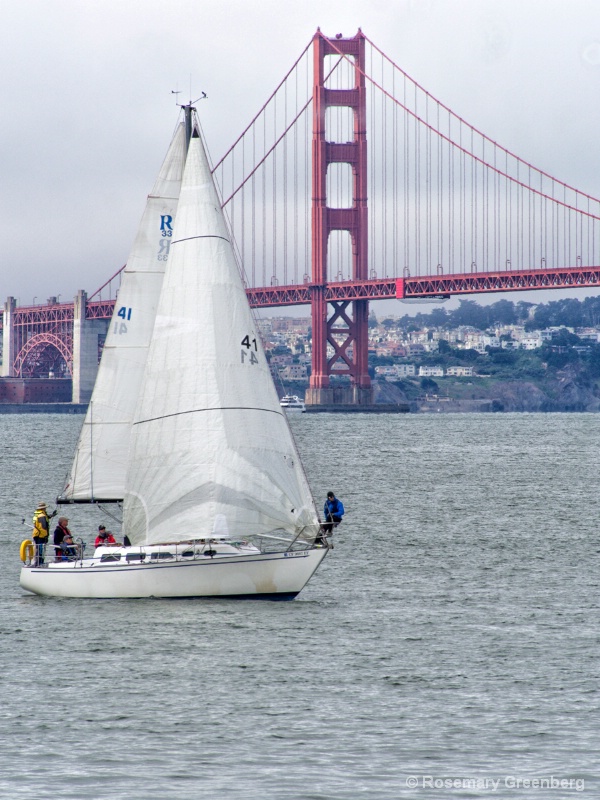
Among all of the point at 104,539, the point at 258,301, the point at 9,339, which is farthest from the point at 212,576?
the point at 9,339

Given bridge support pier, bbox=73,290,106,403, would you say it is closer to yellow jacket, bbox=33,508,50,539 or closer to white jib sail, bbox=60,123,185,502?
white jib sail, bbox=60,123,185,502

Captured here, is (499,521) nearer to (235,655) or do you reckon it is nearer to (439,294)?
(235,655)

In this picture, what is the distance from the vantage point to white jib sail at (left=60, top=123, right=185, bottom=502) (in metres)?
20.0

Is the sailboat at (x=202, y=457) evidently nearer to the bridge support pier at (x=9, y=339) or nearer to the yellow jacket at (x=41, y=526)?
the yellow jacket at (x=41, y=526)

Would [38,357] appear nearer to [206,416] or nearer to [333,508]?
[333,508]

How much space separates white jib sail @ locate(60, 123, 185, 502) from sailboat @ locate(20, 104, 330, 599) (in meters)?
0.35

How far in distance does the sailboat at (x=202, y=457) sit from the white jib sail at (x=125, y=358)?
35 centimetres

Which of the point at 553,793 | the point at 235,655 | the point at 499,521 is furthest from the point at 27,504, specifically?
the point at 553,793

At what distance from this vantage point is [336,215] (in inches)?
4552

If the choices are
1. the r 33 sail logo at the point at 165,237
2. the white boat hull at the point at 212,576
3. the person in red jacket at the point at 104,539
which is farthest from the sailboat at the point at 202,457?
the r 33 sail logo at the point at 165,237

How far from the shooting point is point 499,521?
119ft

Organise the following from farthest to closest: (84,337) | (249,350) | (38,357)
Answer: (38,357) → (84,337) → (249,350)

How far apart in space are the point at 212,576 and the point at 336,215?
324ft

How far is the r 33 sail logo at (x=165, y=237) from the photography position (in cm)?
1997
